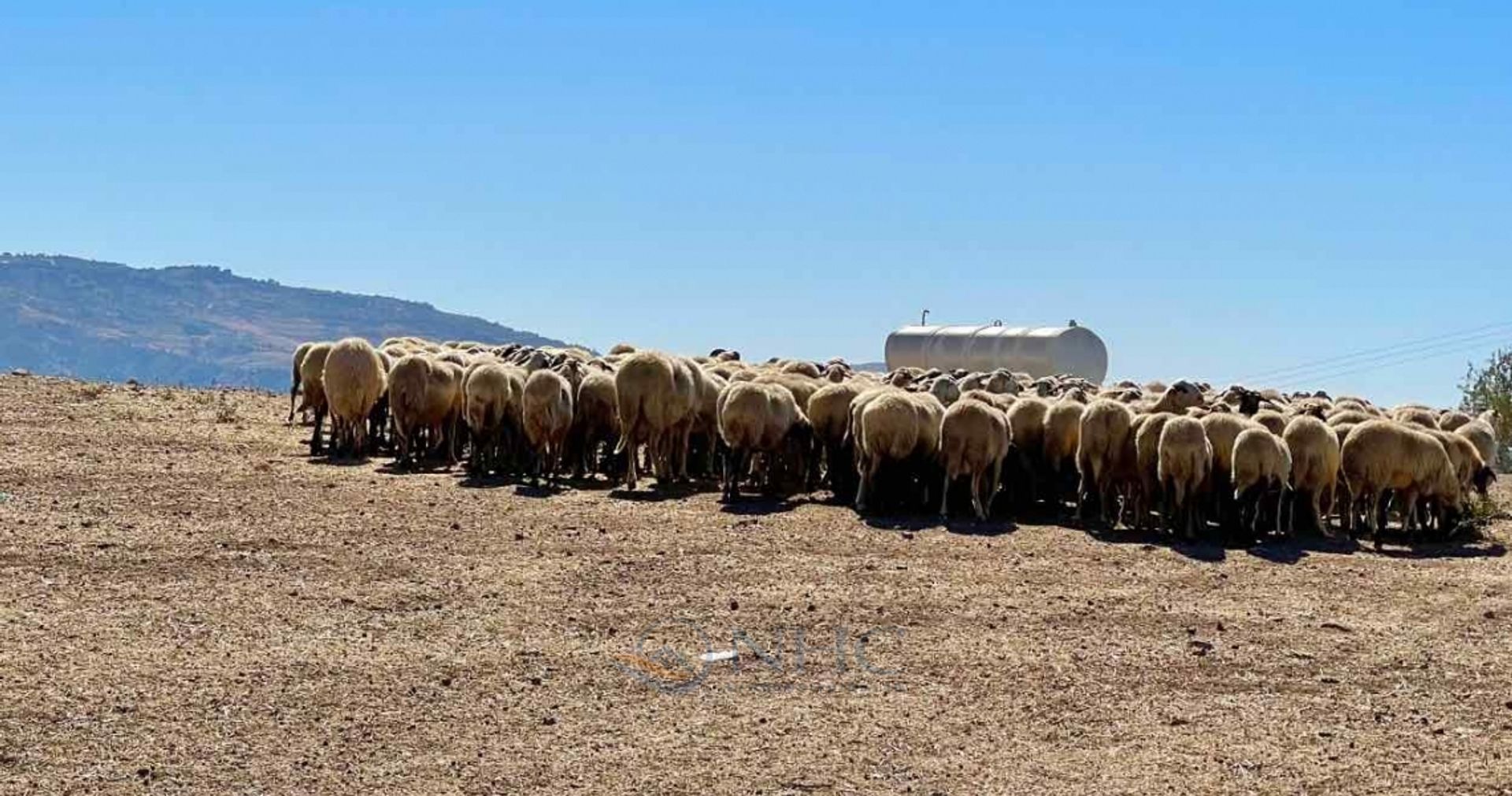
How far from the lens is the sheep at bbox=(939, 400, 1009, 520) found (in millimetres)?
18672

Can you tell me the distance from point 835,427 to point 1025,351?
96.2 ft

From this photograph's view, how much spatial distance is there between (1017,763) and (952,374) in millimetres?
18379

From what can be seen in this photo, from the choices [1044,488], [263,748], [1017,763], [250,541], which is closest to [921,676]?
[1017,763]

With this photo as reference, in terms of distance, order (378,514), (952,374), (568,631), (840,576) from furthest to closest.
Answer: (952,374), (378,514), (840,576), (568,631)

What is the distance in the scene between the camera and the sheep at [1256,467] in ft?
57.9

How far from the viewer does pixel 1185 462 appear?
17.6m

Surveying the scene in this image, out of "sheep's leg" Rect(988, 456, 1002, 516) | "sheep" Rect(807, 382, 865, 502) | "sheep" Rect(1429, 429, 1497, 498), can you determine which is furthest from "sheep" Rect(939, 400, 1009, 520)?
"sheep" Rect(1429, 429, 1497, 498)

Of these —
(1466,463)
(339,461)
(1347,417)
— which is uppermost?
(1347,417)

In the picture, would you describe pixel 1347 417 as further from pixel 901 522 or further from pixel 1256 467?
pixel 901 522

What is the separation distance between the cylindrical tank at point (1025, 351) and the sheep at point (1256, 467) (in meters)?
29.5

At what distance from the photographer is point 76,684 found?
1051 centimetres

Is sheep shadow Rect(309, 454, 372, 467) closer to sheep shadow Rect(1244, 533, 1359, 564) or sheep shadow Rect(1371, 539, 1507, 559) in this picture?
sheep shadow Rect(1244, 533, 1359, 564)

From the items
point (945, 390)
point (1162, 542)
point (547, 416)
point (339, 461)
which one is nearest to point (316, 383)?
point (339, 461)

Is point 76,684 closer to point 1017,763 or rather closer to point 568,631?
point 568,631
